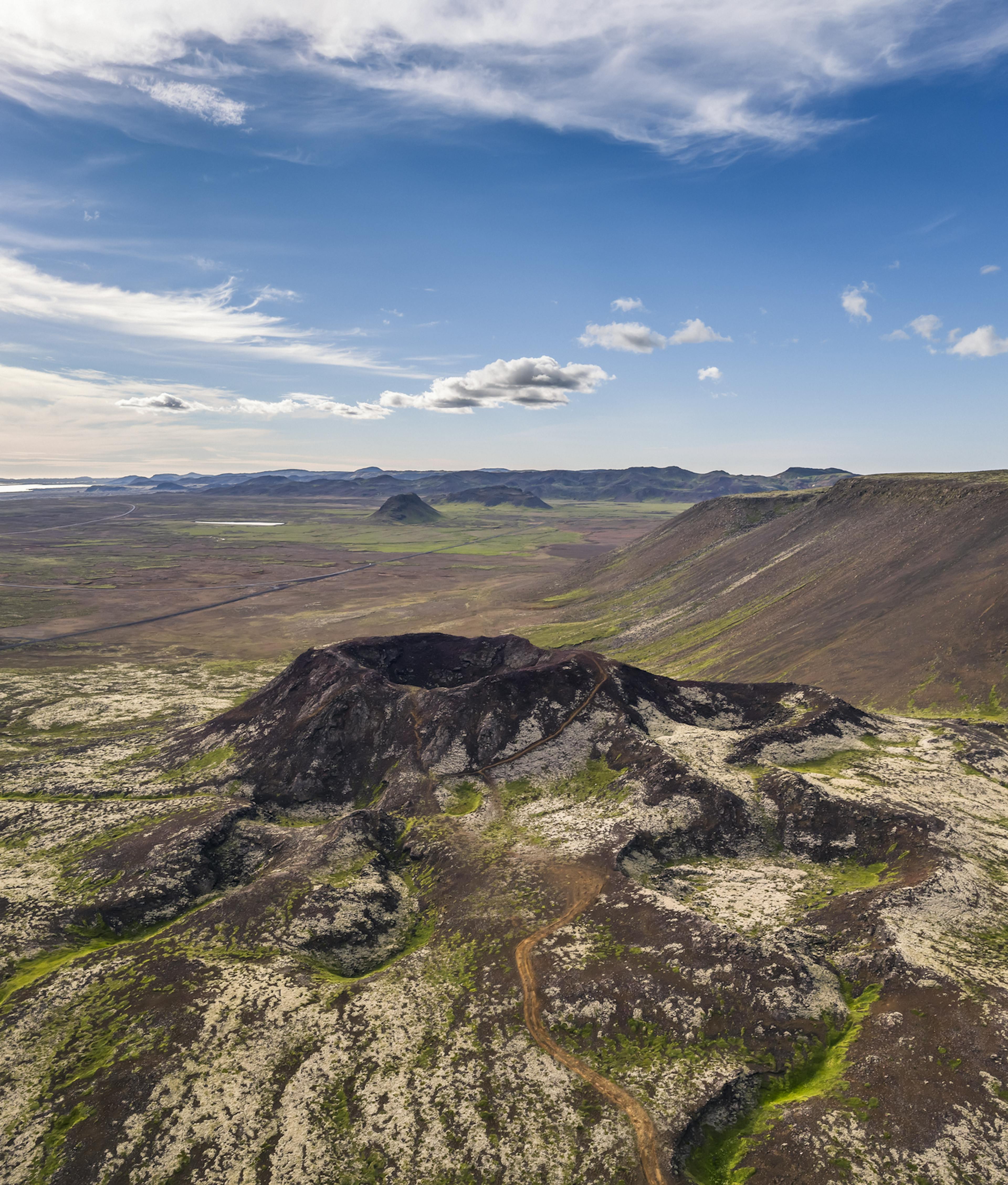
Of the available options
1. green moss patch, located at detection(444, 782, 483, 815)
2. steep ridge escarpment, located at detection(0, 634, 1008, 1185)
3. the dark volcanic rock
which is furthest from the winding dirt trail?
the dark volcanic rock

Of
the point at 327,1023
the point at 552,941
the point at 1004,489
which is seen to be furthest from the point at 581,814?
the point at 1004,489

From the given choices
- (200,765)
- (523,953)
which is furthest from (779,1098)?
(200,765)

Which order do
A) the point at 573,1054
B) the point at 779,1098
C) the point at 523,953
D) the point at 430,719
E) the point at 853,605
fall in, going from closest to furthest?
the point at 779,1098 → the point at 573,1054 → the point at 523,953 → the point at 430,719 → the point at 853,605

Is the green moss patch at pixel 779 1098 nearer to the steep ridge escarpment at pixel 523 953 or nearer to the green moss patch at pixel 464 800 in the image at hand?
the steep ridge escarpment at pixel 523 953

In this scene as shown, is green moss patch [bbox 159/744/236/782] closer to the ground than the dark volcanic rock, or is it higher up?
closer to the ground

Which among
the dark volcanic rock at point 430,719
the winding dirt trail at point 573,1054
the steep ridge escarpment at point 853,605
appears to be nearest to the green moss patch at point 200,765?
the dark volcanic rock at point 430,719

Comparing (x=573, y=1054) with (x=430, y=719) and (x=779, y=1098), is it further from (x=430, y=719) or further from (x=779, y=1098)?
(x=430, y=719)

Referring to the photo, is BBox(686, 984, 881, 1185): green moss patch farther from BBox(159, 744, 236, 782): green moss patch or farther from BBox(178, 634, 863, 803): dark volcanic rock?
BBox(159, 744, 236, 782): green moss patch
